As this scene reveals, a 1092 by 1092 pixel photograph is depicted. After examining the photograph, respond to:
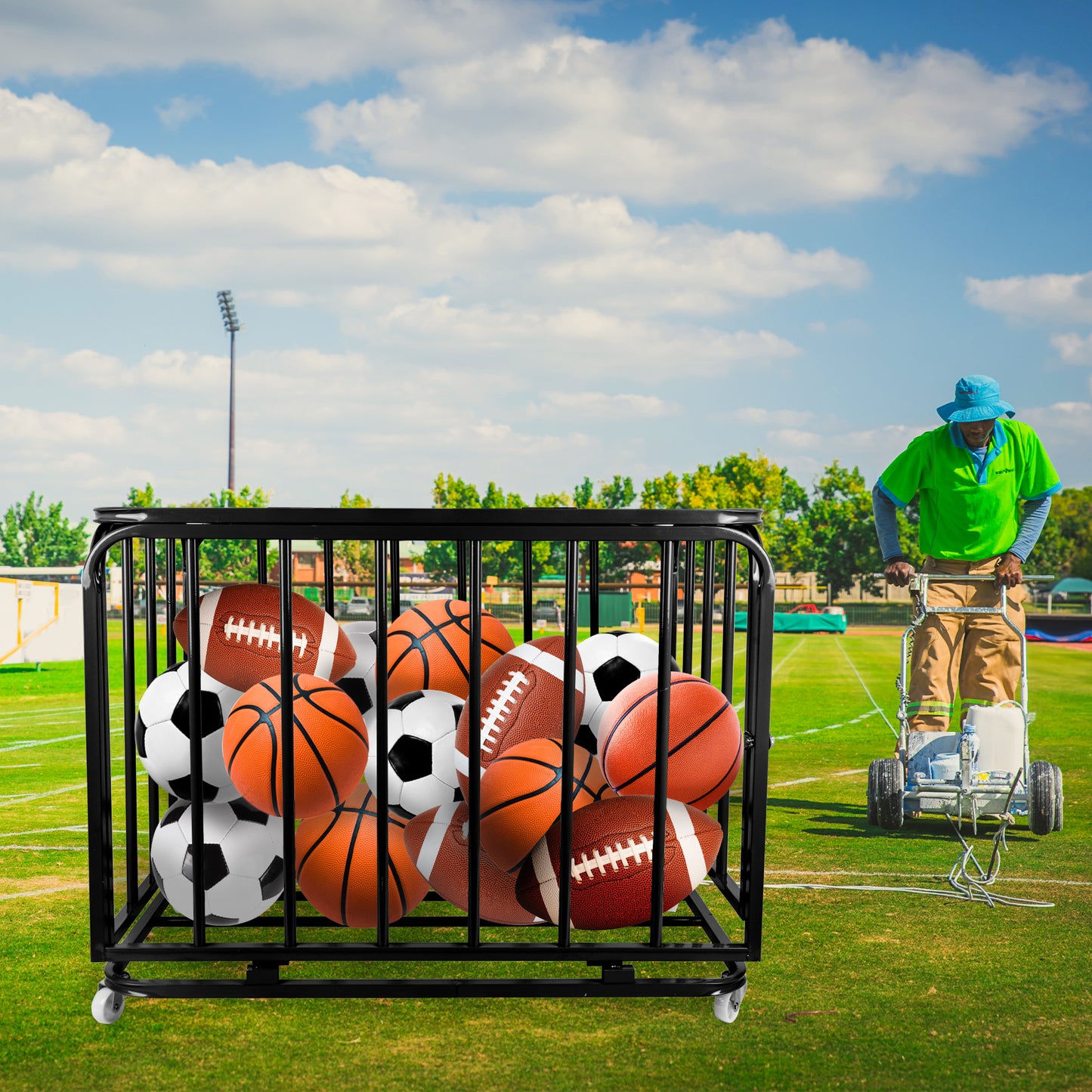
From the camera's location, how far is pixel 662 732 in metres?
3.24

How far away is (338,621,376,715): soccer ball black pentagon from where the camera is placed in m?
4.14

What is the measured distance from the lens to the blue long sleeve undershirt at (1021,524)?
21.7ft

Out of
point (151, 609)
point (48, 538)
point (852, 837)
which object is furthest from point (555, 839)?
point (48, 538)

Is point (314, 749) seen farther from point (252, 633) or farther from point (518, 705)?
point (518, 705)

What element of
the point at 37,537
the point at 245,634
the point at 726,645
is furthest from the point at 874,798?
the point at 37,537

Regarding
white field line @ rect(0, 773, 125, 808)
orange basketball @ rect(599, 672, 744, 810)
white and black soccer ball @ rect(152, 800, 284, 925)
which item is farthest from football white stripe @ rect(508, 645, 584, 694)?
white field line @ rect(0, 773, 125, 808)

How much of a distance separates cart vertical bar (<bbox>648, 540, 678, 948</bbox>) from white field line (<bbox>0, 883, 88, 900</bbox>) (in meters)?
2.98

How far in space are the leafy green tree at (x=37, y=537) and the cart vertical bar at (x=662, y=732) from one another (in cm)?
8521

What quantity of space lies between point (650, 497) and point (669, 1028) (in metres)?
72.2

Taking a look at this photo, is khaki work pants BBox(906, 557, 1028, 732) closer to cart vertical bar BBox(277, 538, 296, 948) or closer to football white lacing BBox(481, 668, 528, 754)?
football white lacing BBox(481, 668, 528, 754)

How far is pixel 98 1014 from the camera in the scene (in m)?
3.32

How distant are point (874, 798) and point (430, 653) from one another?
3.27 metres

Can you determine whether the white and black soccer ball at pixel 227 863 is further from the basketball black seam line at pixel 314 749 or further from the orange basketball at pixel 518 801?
the orange basketball at pixel 518 801

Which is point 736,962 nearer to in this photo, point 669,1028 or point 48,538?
point 669,1028
